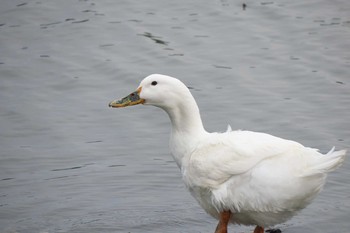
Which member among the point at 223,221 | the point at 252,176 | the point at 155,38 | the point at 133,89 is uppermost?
the point at 252,176

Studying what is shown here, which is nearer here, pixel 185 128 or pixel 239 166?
pixel 239 166

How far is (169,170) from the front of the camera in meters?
11.1

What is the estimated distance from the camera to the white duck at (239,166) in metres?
7.78

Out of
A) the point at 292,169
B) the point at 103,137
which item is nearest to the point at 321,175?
the point at 292,169

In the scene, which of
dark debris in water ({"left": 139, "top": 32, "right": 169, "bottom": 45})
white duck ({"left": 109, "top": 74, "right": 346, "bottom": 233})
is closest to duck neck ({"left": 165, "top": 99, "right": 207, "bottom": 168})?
white duck ({"left": 109, "top": 74, "right": 346, "bottom": 233})

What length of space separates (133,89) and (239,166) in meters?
5.29

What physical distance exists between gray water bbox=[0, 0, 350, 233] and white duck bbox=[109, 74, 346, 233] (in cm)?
123

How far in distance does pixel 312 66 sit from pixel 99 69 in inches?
134

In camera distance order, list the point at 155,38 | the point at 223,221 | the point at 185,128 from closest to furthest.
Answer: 1. the point at 223,221
2. the point at 185,128
3. the point at 155,38

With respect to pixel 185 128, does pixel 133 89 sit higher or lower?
lower

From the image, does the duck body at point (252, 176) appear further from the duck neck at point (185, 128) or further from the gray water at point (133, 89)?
the gray water at point (133, 89)

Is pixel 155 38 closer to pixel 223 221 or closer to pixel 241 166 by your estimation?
pixel 223 221

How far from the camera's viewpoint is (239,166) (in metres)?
8.09

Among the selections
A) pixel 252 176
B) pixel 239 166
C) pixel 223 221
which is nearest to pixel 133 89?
pixel 223 221
